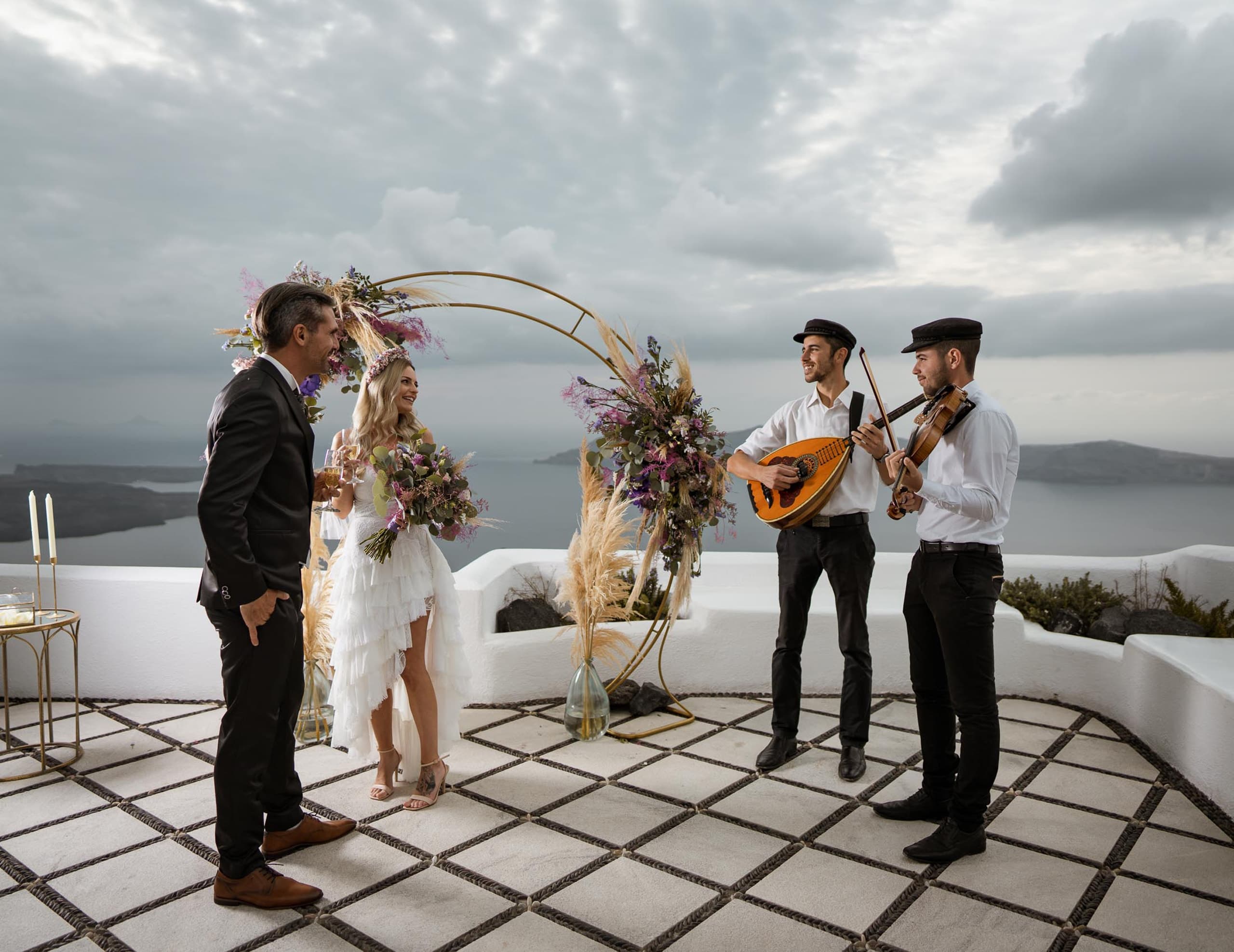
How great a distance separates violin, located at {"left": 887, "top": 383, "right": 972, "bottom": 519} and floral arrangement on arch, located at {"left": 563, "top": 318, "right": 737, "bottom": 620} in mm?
1264

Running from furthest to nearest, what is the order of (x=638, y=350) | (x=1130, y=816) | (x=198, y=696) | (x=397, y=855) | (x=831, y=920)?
1. (x=198, y=696)
2. (x=638, y=350)
3. (x=1130, y=816)
4. (x=397, y=855)
5. (x=831, y=920)

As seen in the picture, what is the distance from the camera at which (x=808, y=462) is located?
405 centimetres

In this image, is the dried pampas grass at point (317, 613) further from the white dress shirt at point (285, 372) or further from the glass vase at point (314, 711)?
the white dress shirt at point (285, 372)

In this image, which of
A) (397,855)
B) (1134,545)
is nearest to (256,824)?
(397,855)

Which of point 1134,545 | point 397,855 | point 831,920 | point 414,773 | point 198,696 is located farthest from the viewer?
point 1134,545

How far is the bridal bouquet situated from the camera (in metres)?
3.51

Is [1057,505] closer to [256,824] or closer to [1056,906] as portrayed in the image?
[1056,906]

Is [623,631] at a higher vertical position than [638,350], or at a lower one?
lower

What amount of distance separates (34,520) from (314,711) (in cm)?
159

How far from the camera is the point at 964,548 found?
3148mm

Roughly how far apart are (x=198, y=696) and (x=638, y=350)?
316 centimetres

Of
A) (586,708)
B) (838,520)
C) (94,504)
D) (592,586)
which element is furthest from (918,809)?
(94,504)

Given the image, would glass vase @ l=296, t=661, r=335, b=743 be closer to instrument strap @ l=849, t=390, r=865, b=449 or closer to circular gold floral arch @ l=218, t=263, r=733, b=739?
circular gold floral arch @ l=218, t=263, r=733, b=739

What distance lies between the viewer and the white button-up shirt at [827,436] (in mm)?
3984
